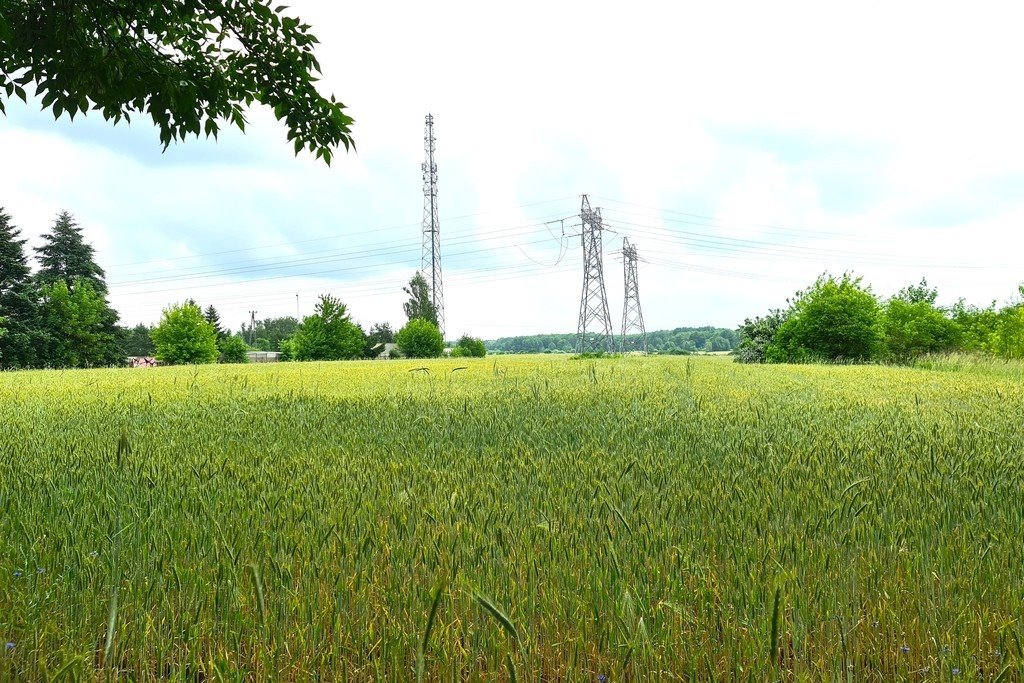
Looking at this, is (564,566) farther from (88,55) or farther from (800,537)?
(88,55)

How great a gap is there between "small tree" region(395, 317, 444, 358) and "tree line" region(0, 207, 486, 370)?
0.09 metres

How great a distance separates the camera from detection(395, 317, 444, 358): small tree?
2285 inches

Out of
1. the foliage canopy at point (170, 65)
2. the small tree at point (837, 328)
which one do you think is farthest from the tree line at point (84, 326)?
the foliage canopy at point (170, 65)

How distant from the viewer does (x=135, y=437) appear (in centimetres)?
561

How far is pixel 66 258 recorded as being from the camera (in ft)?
189

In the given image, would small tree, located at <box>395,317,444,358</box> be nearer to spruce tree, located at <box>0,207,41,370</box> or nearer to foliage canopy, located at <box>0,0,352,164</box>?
spruce tree, located at <box>0,207,41,370</box>

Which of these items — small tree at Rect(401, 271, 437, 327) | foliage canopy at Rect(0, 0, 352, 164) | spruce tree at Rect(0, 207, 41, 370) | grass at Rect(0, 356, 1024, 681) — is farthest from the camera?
small tree at Rect(401, 271, 437, 327)

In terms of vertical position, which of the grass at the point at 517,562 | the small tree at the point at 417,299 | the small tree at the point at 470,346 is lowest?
the grass at the point at 517,562

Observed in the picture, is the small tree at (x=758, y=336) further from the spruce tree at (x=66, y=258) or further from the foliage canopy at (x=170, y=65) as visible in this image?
the spruce tree at (x=66, y=258)

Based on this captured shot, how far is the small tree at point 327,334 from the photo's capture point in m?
56.9

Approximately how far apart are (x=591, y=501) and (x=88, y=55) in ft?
19.7

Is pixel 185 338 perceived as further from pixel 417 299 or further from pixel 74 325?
pixel 417 299

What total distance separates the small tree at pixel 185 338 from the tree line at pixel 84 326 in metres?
0.08

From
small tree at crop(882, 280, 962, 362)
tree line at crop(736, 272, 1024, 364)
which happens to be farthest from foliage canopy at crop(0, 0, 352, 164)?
small tree at crop(882, 280, 962, 362)
